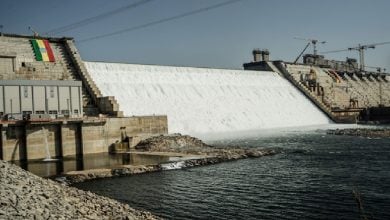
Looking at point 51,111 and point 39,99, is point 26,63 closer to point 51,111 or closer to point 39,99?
point 39,99

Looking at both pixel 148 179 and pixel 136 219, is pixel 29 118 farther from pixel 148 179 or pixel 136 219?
pixel 136 219

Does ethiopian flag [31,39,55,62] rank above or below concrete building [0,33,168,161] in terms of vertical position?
above

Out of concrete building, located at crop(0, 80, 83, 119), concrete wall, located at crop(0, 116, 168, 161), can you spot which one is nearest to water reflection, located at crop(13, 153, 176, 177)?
concrete wall, located at crop(0, 116, 168, 161)

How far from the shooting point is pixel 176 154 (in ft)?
107

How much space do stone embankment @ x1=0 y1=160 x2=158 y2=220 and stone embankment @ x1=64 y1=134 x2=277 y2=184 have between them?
24.9ft

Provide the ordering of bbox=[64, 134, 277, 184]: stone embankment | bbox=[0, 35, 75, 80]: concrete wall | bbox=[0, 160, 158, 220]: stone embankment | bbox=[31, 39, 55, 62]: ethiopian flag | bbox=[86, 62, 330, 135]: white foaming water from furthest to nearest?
bbox=[86, 62, 330, 135]: white foaming water < bbox=[31, 39, 55, 62]: ethiopian flag < bbox=[0, 35, 75, 80]: concrete wall < bbox=[64, 134, 277, 184]: stone embankment < bbox=[0, 160, 158, 220]: stone embankment

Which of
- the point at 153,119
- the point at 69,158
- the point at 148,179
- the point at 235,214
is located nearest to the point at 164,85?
the point at 153,119

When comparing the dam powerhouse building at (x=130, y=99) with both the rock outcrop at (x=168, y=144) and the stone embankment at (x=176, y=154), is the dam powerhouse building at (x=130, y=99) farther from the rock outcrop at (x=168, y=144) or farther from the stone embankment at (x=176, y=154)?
the stone embankment at (x=176, y=154)

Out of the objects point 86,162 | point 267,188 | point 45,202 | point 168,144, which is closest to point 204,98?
point 168,144

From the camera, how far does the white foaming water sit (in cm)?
4928

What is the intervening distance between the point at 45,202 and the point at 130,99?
35441mm

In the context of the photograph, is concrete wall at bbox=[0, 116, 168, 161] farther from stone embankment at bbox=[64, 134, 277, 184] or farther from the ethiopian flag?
the ethiopian flag

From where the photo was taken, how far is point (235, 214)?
16312 mm

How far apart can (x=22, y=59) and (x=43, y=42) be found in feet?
14.2
